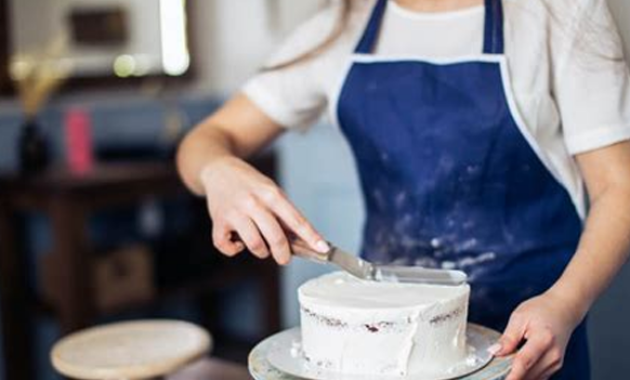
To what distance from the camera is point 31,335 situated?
2.57 m

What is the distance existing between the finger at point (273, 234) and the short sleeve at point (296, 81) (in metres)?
0.33

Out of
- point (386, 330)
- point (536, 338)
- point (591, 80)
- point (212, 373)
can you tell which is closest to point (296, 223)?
point (386, 330)

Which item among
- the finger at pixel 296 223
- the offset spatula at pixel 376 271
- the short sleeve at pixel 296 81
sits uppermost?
the short sleeve at pixel 296 81

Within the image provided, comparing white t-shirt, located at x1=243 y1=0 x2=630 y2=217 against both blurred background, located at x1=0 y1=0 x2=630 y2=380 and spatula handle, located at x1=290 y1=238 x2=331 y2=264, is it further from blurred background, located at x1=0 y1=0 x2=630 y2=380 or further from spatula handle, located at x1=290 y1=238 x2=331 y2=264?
blurred background, located at x1=0 y1=0 x2=630 y2=380

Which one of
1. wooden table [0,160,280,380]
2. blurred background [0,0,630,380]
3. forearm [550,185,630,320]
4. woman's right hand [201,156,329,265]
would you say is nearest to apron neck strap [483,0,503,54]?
forearm [550,185,630,320]

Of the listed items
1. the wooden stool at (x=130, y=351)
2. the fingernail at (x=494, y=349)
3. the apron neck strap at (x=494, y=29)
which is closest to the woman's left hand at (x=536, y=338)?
the fingernail at (x=494, y=349)

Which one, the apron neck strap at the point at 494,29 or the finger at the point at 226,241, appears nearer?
the finger at the point at 226,241

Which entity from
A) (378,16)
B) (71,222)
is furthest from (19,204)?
(378,16)

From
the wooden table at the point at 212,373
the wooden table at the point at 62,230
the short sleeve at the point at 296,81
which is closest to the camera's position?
the short sleeve at the point at 296,81

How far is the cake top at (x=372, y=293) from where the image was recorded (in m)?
0.84

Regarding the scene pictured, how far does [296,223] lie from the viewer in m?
0.88

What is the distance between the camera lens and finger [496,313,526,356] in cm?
80

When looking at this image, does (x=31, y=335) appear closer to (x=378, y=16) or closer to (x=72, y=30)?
(x=72, y=30)

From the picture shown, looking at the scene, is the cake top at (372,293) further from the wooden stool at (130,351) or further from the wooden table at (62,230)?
the wooden table at (62,230)
